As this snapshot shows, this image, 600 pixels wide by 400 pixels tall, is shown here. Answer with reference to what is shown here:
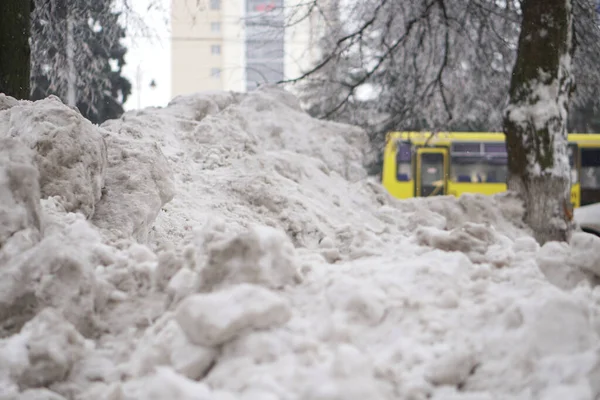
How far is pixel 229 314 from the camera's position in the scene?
1.60 meters

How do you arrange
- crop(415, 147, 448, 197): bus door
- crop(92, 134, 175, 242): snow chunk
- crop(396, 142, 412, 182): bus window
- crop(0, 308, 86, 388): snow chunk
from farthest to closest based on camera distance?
crop(396, 142, 412, 182): bus window
crop(415, 147, 448, 197): bus door
crop(92, 134, 175, 242): snow chunk
crop(0, 308, 86, 388): snow chunk

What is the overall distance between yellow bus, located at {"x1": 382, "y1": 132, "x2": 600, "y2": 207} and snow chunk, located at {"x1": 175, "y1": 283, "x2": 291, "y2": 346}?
536 inches

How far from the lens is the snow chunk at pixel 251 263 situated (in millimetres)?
1922

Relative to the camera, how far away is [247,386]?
4.79 ft

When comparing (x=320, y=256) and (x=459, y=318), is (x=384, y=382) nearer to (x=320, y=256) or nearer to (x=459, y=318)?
(x=459, y=318)

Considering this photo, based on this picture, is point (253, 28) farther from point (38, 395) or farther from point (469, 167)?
point (38, 395)

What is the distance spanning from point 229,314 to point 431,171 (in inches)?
581

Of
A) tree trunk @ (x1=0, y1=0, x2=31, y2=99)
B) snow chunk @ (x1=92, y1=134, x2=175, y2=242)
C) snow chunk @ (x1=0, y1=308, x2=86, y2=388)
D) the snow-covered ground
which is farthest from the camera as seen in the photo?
tree trunk @ (x1=0, y1=0, x2=31, y2=99)

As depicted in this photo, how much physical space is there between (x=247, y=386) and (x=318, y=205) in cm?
401

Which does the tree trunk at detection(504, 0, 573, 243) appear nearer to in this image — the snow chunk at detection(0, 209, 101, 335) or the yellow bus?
the snow chunk at detection(0, 209, 101, 335)

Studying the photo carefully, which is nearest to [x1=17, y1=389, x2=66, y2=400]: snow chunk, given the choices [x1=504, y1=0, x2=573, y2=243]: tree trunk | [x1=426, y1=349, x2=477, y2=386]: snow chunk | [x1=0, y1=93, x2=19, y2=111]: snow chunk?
[x1=426, y1=349, x2=477, y2=386]: snow chunk

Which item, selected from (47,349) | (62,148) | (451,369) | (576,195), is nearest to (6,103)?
(62,148)

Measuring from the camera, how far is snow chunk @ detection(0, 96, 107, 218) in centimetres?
293


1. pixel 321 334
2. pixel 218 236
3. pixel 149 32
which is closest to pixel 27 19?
pixel 149 32
